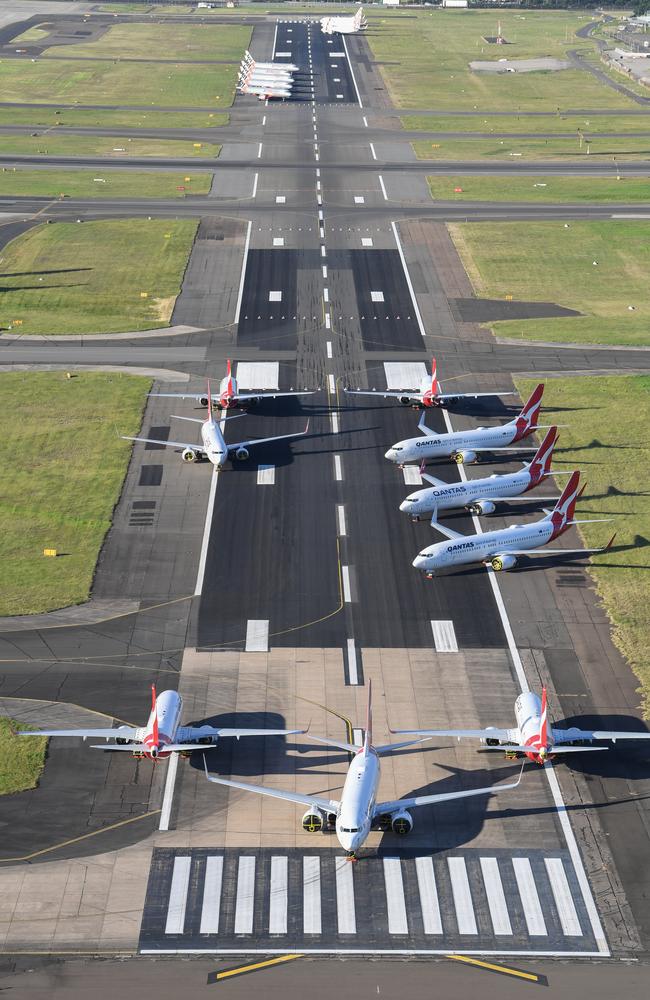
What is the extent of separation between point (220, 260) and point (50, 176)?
55784mm

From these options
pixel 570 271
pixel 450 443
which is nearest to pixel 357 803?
pixel 450 443

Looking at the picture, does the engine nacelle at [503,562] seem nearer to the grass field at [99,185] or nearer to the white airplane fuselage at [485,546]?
the white airplane fuselage at [485,546]

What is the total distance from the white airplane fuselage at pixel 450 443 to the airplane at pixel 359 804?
43.3 m

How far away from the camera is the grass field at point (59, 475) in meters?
92.1

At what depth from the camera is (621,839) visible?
225ft

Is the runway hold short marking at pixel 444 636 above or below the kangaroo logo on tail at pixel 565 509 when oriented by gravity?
below

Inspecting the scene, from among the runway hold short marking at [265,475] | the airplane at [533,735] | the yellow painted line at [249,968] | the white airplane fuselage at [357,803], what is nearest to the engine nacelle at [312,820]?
the white airplane fuselage at [357,803]

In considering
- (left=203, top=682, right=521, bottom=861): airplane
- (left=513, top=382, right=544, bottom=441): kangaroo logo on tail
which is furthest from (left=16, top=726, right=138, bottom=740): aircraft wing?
(left=513, top=382, right=544, bottom=441): kangaroo logo on tail

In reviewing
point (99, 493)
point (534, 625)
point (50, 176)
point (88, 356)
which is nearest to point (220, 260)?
point (88, 356)

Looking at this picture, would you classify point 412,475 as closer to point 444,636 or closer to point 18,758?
point 444,636

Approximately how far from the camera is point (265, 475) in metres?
108

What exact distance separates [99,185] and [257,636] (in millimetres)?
133380

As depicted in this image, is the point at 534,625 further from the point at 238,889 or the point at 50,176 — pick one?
the point at 50,176

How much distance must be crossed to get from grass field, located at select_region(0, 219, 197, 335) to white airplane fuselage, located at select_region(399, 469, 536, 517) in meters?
56.4
